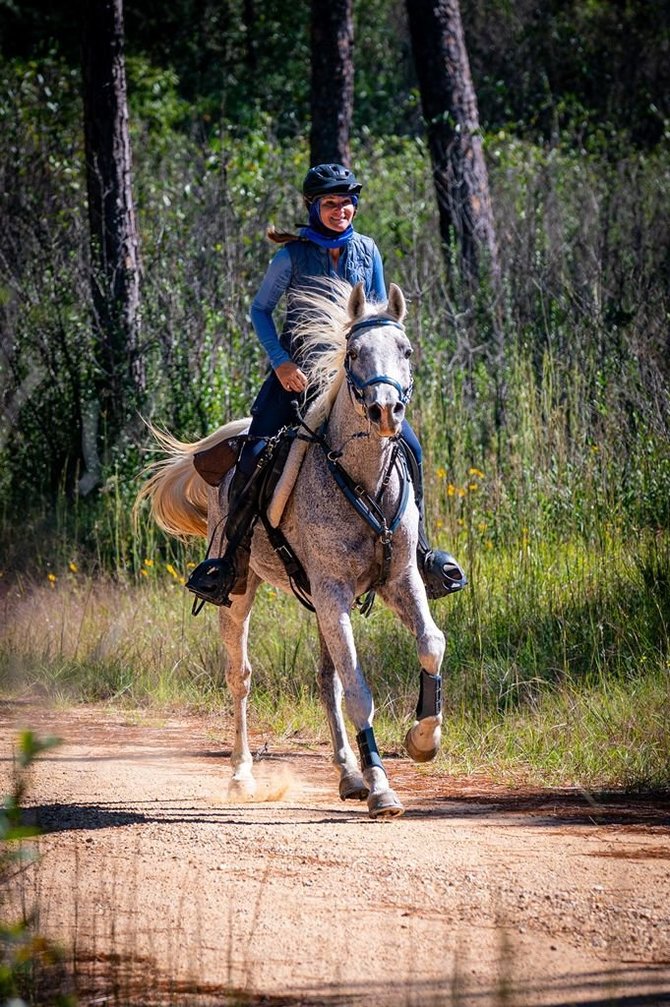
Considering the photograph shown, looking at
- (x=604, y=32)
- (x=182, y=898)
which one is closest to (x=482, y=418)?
(x=182, y=898)

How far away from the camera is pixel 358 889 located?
18.4 ft

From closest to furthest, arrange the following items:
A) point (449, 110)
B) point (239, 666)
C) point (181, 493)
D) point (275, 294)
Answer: point (275, 294)
point (239, 666)
point (181, 493)
point (449, 110)

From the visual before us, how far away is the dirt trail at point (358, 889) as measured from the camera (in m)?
4.61

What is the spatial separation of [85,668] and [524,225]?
774 cm

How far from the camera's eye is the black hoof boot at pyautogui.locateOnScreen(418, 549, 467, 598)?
24.2 feet

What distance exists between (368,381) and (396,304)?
0.63m

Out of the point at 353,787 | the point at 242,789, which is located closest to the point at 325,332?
the point at 353,787

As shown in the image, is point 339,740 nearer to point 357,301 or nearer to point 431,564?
point 431,564

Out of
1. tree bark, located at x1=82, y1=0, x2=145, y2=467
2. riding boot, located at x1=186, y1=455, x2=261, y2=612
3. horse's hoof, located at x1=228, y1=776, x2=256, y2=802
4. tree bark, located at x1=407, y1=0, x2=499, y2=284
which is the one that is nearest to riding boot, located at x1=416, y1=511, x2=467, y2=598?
riding boot, located at x1=186, y1=455, x2=261, y2=612

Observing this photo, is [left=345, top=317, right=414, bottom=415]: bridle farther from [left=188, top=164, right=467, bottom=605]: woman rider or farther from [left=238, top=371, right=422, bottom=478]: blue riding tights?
[left=238, top=371, right=422, bottom=478]: blue riding tights

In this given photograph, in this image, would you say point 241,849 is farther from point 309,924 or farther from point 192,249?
point 192,249

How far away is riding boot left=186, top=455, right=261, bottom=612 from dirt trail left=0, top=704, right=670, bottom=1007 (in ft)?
3.76

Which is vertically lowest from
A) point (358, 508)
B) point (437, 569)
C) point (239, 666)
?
point (239, 666)

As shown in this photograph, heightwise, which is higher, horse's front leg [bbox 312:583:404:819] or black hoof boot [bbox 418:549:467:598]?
black hoof boot [bbox 418:549:467:598]
